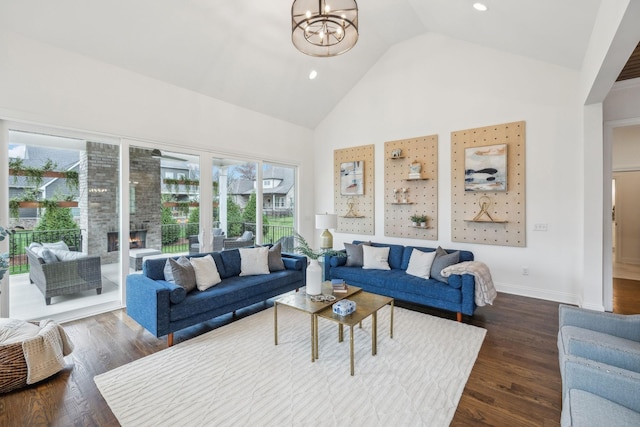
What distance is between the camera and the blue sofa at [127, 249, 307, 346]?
296 centimetres

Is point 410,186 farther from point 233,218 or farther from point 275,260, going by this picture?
point 233,218

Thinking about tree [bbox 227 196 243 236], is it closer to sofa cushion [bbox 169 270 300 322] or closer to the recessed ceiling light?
sofa cushion [bbox 169 270 300 322]

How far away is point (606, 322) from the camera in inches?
84.1

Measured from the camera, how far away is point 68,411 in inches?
82.1

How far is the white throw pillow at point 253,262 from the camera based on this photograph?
415 cm

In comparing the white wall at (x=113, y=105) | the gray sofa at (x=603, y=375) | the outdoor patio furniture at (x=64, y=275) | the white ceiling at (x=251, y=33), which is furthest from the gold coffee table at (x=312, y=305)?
the white ceiling at (x=251, y=33)

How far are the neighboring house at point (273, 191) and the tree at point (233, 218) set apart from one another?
91 millimetres

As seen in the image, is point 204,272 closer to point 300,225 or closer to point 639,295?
point 300,225

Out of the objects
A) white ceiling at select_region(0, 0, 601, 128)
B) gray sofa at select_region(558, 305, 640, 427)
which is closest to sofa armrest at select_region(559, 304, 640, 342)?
gray sofa at select_region(558, 305, 640, 427)

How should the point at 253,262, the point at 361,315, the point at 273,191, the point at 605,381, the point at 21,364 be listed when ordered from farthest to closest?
the point at 273,191 → the point at 253,262 → the point at 361,315 → the point at 21,364 → the point at 605,381

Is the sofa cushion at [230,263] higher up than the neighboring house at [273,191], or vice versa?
the neighboring house at [273,191]

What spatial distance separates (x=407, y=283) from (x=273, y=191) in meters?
3.44

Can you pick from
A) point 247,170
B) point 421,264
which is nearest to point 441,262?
point 421,264

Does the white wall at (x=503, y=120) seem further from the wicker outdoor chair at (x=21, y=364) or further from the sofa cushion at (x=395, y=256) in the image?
the wicker outdoor chair at (x=21, y=364)
